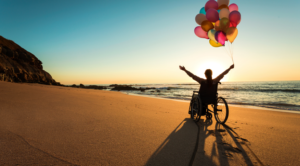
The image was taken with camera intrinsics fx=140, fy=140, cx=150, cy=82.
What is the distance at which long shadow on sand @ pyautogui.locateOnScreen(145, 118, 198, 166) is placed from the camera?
199 centimetres

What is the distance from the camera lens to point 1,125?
2916 mm

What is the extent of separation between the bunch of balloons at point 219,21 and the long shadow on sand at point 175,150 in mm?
3402

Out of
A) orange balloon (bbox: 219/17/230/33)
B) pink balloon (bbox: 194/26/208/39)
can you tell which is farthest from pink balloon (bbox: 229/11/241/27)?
pink balloon (bbox: 194/26/208/39)

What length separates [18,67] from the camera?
2261cm

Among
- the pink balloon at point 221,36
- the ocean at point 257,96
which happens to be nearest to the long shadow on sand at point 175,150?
the pink balloon at point 221,36

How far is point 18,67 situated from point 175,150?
29882 millimetres

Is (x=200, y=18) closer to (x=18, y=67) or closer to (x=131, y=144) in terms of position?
(x=131, y=144)

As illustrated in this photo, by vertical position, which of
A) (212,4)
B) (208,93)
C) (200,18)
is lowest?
(208,93)

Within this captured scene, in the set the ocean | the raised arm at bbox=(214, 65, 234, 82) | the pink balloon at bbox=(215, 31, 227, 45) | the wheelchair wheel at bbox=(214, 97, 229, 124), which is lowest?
the ocean

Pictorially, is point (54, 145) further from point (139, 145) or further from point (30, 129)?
point (139, 145)

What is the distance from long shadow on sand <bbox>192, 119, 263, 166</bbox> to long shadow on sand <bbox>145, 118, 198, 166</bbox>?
0.14m

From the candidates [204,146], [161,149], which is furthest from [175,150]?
[204,146]

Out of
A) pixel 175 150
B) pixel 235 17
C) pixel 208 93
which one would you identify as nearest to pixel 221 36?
pixel 235 17

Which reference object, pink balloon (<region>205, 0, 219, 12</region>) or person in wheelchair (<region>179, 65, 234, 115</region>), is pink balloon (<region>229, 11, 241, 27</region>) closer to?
pink balloon (<region>205, 0, 219, 12</region>)
